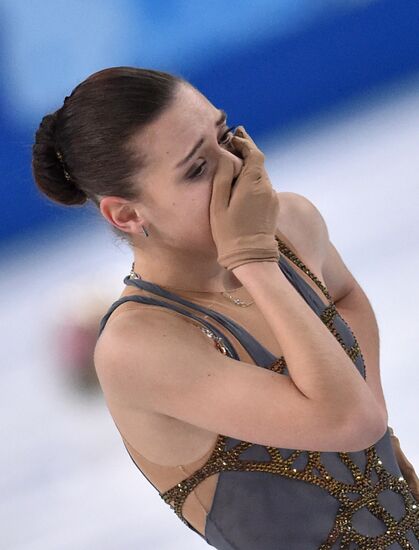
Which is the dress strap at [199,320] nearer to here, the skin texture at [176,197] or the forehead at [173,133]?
the skin texture at [176,197]

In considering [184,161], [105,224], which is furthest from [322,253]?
[105,224]

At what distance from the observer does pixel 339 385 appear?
1512mm

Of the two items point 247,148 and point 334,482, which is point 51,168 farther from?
point 334,482

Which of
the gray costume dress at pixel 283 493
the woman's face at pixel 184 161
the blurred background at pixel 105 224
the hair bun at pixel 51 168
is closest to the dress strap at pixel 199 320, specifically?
the gray costume dress at pixel 283 493

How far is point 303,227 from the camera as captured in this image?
1902mm

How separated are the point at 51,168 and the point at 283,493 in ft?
2.15

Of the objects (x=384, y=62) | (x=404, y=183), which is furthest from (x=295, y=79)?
(x=404, y=183)

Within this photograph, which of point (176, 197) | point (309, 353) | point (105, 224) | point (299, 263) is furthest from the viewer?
point (105, 224)

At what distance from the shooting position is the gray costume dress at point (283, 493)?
1662 millimetres

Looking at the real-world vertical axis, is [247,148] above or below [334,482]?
above

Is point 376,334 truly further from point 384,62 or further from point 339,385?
point 384,62

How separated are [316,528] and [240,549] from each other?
0.44 feet

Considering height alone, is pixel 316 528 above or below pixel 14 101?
below

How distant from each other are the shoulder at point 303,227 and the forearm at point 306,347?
1.01 feet
